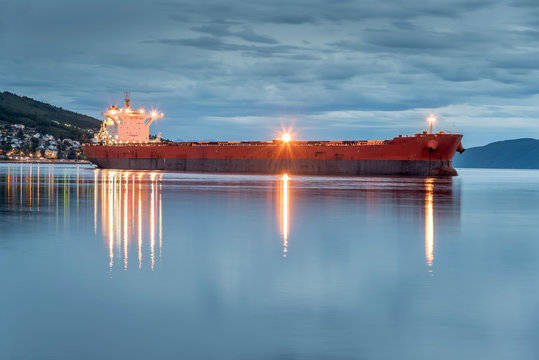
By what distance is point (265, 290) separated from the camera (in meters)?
10.1

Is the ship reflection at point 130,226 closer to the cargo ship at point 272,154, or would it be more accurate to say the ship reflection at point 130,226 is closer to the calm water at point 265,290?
the calm water at point 265,290

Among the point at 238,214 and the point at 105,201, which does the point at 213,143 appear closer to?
the point at 105,201

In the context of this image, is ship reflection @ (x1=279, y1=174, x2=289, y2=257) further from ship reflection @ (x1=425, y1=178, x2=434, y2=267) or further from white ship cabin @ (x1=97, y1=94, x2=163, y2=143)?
white ship cabin @ (x1=97, y1=94, x2=163, y2=143)

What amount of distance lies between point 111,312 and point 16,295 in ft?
6.68

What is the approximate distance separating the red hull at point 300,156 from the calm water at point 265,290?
4066 centimetres

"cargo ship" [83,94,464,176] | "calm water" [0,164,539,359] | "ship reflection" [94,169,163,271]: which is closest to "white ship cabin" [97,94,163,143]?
"cargo ship" [83,94,464,176]

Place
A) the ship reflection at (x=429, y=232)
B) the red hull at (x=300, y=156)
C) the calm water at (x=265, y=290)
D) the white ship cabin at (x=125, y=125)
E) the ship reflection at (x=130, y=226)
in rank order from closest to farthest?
the calm water at (x=265, y=290) < the ship reflection at (x=130, y=226) < the ship reflection at (x=429, y=232) < the red hull at (x=300, y=156) < the white ship cabin at (x=125, y=125)

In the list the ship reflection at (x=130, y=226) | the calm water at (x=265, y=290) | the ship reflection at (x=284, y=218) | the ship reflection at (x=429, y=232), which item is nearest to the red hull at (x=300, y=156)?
the ship reflection at (x=284, y=218)

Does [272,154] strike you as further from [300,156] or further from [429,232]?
[429,232]

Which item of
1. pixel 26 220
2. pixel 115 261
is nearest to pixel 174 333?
pixel 115 261

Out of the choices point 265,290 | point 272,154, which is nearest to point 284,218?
point 265,290

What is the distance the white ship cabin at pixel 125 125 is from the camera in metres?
92.1

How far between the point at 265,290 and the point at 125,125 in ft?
282

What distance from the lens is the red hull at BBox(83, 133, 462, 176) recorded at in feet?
200
